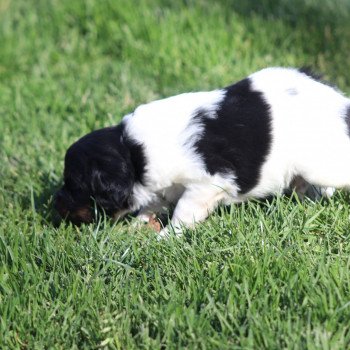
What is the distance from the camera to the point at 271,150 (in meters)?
4.30

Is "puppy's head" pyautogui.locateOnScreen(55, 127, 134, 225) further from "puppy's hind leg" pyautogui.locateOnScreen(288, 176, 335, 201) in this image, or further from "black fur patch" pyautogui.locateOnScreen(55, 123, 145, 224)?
"puppy's hind leg" pyautogui.locateOnScreen(288, 176, 335, 201)

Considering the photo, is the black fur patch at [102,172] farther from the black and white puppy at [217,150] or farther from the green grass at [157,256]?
the green grass at [157,256]

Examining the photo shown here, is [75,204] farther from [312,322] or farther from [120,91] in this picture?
[120,91]

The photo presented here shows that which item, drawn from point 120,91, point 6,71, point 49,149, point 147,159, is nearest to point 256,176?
point 147,159

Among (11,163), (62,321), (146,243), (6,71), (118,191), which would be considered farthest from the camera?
(6,71)

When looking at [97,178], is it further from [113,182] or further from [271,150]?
[271,150]

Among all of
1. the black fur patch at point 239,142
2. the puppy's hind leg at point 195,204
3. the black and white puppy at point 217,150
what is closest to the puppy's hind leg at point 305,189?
the black and white puppy at point 217,150

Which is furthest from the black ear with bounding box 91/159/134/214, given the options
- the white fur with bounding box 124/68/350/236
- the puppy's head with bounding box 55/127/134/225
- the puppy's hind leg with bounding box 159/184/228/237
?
the puppy's hind leg with bounding box 159/184/228/237

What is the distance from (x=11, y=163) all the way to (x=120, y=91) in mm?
1424

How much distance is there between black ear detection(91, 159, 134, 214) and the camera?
14.5 ft

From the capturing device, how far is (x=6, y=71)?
24.9ft

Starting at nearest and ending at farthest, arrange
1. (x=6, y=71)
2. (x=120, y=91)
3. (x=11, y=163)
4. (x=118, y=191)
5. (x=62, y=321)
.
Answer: (x=62, y=321), (x=118, y=191), (x=11, y=163), (x=120, y=91), (x=6, y=71)

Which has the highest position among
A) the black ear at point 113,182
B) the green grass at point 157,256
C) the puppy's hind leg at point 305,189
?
the black ear at point 113,182

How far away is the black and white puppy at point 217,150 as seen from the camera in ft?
14.1
